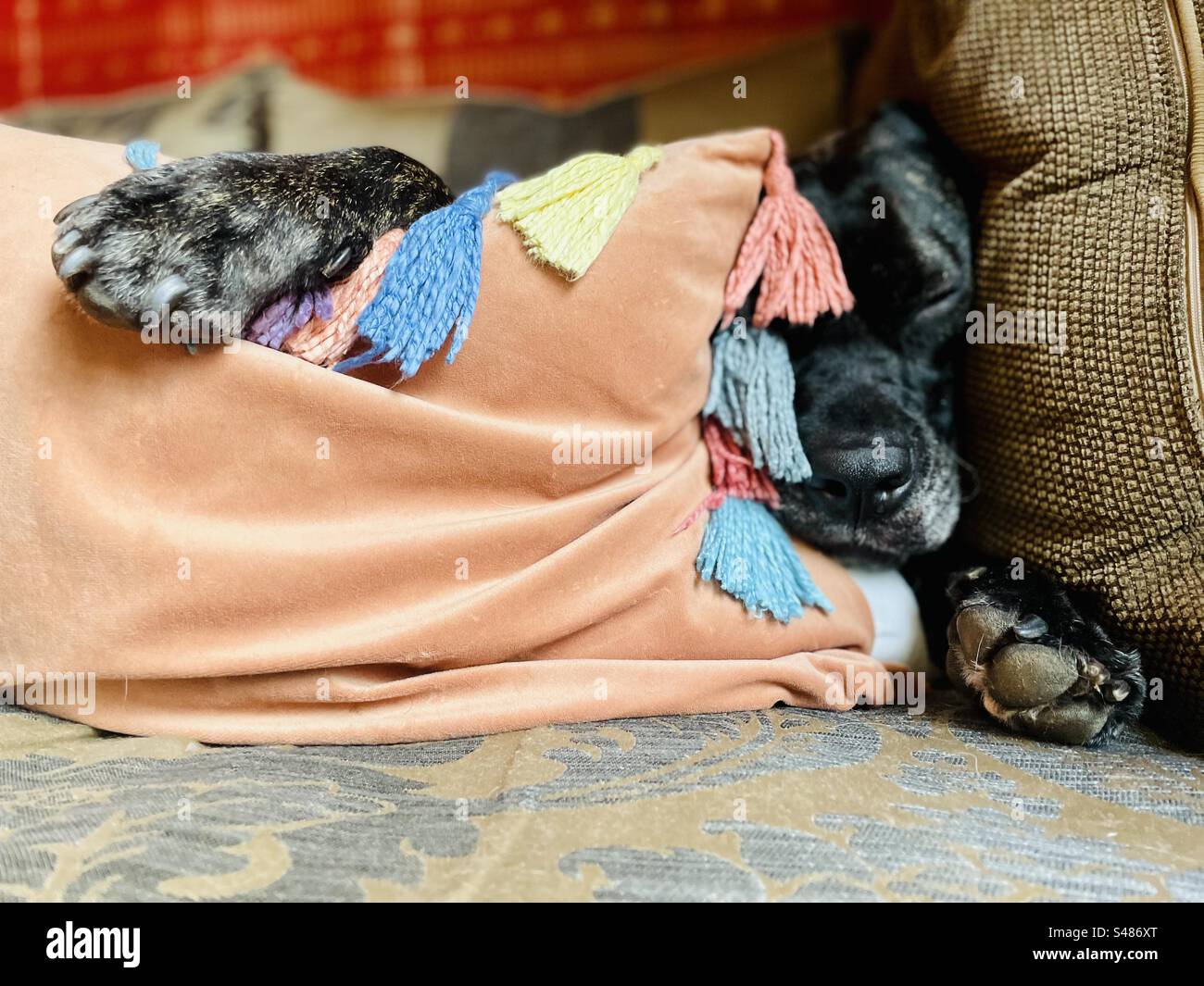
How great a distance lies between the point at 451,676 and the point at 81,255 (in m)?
0.45

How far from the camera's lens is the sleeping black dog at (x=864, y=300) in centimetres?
79

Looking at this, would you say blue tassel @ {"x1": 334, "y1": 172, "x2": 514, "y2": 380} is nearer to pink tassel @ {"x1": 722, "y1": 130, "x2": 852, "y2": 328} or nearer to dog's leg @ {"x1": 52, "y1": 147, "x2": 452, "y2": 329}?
dog's leg @ {"x1": 52, "y1": 147, "x2": 452, "y2": 329}

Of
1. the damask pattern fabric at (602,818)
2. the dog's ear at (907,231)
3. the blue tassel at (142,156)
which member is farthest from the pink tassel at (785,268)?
the blue tassel at (142,156)

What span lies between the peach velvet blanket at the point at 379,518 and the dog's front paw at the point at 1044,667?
0.42 ft

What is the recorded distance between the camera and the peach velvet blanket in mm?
819

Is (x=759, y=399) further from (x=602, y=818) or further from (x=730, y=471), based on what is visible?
(x=602, y=818)

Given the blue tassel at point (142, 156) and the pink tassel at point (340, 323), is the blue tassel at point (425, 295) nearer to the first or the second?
the pink tassel at point (340, 323)

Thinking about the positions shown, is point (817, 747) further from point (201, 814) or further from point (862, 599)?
point (201, 814)

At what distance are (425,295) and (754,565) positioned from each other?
1.36ft

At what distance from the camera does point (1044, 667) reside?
90 centimetres

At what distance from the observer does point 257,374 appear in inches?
32.6

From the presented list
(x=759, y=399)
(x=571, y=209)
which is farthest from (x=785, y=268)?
(x=571, y=209)

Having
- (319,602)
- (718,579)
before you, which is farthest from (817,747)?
(319,602)
